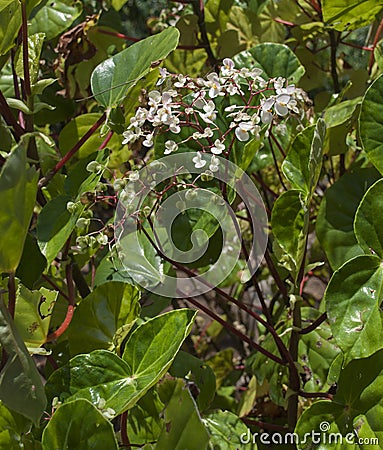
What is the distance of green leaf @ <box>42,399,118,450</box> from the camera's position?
412 mm

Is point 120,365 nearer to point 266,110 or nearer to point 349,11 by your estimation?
point 266,110

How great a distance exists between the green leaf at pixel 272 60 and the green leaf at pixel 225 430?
38 centimetres

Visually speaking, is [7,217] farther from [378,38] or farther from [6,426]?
[378,38]

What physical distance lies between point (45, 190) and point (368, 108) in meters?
0.37

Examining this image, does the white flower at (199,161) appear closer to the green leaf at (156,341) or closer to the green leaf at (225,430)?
the green leaf at (156,341)

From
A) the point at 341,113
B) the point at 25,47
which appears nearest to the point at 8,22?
the point at 25,47

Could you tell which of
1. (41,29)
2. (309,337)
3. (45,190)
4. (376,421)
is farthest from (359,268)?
(41,29)

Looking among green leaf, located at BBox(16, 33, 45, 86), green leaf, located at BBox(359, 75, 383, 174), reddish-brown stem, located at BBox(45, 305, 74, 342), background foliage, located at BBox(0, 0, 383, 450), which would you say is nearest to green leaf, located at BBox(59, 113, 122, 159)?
background foliage, located at BBox(0, 0, 383, 450)

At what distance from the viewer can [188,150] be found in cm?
63

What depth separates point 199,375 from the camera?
686mm

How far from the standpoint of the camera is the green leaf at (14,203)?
1.12 feet

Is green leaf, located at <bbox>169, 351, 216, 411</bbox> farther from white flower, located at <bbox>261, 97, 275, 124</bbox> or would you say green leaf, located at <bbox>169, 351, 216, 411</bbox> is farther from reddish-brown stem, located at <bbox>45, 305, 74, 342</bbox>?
white flower, located at <bbox>261, 97, 275, 124</bbox>

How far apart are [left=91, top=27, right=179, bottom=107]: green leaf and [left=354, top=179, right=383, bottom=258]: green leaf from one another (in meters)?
0.22

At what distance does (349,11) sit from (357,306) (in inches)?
13.7
